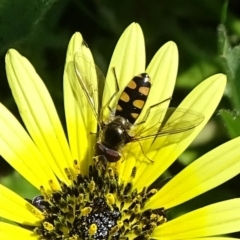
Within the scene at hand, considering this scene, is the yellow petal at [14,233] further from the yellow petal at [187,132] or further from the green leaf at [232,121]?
the green leaf at [232,121]

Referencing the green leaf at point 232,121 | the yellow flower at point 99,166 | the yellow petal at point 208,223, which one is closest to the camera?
the yellow petal at point 208,223

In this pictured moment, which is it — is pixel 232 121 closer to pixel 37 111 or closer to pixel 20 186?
pixel 37 111

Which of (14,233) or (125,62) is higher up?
(125,62)

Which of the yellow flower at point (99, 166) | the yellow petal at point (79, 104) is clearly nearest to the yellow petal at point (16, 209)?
the yellow flower at point (99, 166)

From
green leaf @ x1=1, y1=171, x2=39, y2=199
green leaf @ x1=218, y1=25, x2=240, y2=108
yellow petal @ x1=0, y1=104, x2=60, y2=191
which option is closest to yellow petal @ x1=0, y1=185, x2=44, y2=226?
yellow petal @ x1=0, y1=104, x2=60, y2=191

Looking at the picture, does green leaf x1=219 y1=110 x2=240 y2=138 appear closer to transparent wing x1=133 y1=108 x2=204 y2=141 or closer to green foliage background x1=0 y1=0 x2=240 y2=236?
transparent wing x1=133 y1=108 x2=204 y2=141

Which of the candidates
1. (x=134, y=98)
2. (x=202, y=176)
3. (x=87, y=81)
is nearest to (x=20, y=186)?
(x=87, y=81)
